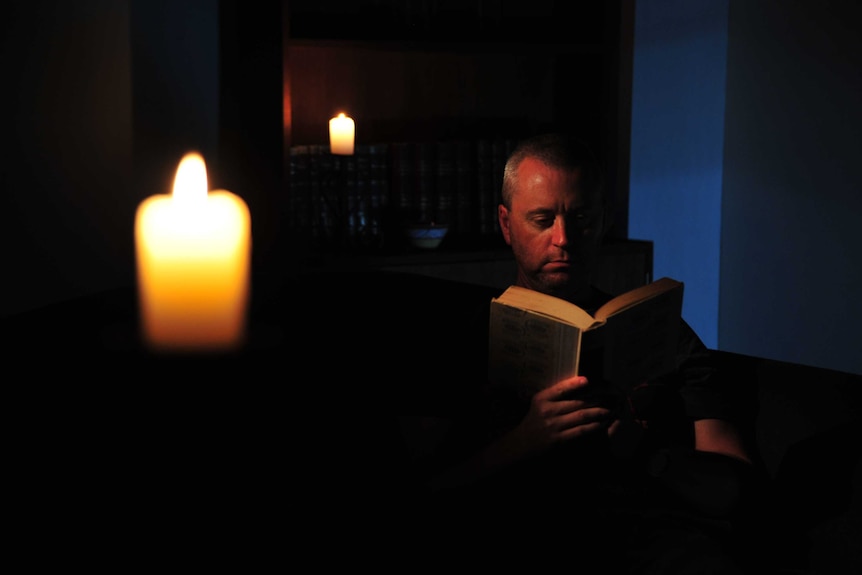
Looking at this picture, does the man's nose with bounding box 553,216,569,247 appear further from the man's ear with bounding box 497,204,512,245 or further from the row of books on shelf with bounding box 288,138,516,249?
the row of books on shelf with bounding box 288,138,516,249

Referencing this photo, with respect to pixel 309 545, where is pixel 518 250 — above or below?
above

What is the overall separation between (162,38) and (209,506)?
2.07 meters

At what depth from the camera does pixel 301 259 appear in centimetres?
246

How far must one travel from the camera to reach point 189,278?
437 mm

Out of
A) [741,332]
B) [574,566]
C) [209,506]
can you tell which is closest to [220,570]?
[209,506]

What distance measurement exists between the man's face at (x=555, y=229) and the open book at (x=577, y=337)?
201 mm

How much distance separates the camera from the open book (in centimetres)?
117

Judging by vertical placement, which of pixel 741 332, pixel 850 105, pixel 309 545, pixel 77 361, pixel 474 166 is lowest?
pixel 741 332

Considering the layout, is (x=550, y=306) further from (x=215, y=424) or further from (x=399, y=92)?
(x=399, y=92)

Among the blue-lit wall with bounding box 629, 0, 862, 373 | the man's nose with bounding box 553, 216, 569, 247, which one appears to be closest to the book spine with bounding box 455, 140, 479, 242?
the man's nose with bounding box 553, 216, 569, 247

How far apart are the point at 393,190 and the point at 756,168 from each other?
1678mm

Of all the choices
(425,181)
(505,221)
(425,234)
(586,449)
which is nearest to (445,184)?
(425,181)

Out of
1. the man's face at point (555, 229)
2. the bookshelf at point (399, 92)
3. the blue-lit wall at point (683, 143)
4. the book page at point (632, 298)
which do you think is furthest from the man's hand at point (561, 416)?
the blue-lit wall at point (683, 143)

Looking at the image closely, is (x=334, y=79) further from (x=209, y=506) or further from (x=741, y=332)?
(x=209, y=506)
